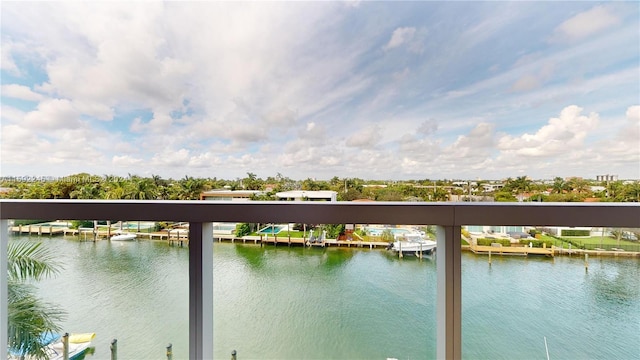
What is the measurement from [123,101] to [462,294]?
1.64m

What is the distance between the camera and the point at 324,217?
842mm

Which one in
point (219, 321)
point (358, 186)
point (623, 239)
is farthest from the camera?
point (358, 186)

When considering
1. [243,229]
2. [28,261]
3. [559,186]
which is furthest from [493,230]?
[28,261]

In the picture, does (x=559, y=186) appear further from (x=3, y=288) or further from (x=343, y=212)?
(x=3, y=288)

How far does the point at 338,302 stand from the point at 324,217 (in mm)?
342

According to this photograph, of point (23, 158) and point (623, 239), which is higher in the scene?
point (23, 158)

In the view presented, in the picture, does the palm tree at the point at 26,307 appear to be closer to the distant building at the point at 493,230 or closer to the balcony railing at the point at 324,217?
the balcony railing at the point at 324,217

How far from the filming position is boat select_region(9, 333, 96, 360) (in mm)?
978

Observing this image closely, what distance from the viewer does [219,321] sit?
0.97 m

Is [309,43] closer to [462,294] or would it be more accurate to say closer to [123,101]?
[123,101]

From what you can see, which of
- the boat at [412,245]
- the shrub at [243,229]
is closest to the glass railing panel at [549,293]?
the boat at [412,245]

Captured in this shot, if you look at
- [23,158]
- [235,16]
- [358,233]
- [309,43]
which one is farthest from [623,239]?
[23,158]

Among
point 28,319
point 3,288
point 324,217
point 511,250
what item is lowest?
point 28,319

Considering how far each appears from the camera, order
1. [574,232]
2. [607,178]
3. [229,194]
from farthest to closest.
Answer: [229,194], [607,178], [574,232]
